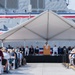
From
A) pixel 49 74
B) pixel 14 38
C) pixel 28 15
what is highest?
pixel 28 15

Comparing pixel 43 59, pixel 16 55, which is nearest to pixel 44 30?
pixel 43 59

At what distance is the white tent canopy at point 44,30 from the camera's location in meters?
27.0

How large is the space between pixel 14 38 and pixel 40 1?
17.2 meters

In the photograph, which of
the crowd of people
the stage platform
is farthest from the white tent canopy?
the stage platform

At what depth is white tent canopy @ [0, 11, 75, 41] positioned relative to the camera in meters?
27.0

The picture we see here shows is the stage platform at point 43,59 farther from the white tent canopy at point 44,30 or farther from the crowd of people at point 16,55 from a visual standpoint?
the white tent canopy at point 44,30

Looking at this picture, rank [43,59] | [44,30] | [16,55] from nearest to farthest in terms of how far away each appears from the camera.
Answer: [16,55] → [44,30] → [43,59]

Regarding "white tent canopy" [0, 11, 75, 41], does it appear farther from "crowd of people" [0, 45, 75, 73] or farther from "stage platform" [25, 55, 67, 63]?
"stage platform" [25, 55, 67, 63]

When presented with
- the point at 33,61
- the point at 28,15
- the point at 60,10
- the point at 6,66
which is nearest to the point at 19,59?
the point at 6,66

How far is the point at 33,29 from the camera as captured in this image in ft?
97.8

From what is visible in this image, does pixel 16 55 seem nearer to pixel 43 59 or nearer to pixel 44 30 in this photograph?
pixel 44 30

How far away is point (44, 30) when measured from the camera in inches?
1187

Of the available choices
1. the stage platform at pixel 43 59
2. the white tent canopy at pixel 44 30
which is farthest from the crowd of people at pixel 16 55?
the stage platform at pixel 43 59

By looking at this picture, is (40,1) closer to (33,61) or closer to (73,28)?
(33,61)
